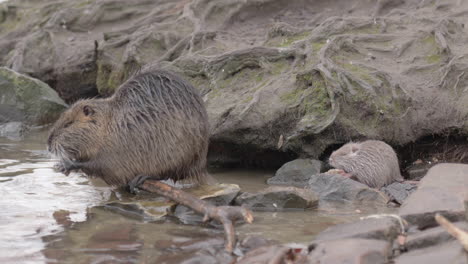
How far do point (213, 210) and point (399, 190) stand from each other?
2080mm

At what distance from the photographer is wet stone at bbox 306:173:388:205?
5660 millimetres

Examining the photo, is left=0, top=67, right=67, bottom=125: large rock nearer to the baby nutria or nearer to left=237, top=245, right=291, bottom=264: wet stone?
the baby nutria

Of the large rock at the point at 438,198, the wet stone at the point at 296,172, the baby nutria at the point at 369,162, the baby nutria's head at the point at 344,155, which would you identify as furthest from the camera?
the wet stone at the point at 296,172

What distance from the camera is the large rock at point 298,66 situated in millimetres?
6867

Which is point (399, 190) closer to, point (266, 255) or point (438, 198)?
point (438, 198)

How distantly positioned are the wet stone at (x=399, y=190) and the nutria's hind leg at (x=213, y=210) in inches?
67.7

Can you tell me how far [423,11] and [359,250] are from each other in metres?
5.47

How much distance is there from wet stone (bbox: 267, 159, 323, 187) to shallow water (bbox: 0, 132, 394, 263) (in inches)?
8.5

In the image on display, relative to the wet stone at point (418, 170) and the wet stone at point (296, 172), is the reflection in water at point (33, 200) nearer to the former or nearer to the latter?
the wet stone at point (296, 172)

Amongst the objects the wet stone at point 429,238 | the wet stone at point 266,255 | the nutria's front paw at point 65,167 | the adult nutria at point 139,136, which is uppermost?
the adult nutria at point 139,136

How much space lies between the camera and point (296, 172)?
21.6 feet

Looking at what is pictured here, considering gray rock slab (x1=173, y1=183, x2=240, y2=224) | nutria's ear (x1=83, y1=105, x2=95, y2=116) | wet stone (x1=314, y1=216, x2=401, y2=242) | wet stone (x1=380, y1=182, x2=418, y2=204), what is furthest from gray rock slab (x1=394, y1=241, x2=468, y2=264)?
nutria's ear (x1=83, y1=105, x2=95, y2=116)

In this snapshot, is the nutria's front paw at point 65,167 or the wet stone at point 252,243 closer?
the wet stone at point 252,243

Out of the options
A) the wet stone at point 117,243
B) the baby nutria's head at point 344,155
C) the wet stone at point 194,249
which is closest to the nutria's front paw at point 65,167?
the wet stone at point 117,243
